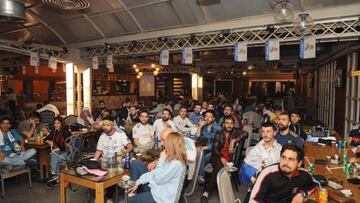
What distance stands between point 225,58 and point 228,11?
10.9 metres

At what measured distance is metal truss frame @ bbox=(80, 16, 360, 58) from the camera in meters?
6.45

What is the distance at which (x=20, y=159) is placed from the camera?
5.74 meters

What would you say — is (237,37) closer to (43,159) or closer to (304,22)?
(304,22)

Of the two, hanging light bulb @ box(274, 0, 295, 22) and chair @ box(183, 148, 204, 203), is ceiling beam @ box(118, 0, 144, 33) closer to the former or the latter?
hanging light bulb @ box(274, 0, 295, 22)

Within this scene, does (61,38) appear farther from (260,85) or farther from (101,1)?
(260,85)

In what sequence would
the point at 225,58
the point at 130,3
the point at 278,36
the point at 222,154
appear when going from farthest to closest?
the point at 225,58 → the point at 130,3 → the point at 278,36 → the point at 222,154

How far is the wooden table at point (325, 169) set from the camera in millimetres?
3098

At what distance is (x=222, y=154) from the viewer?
17.8 feet

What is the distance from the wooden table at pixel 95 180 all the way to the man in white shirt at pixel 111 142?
105cm

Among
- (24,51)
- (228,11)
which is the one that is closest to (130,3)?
(228,11)

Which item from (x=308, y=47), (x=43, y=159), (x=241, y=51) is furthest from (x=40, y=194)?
(x=308, y=47)

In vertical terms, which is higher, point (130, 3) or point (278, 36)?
point (130, 3)

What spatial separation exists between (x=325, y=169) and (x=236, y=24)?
477cm

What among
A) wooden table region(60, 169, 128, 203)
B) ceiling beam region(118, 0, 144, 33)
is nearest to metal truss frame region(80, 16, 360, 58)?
ceiling beam region(118, 0, 144, 33)
